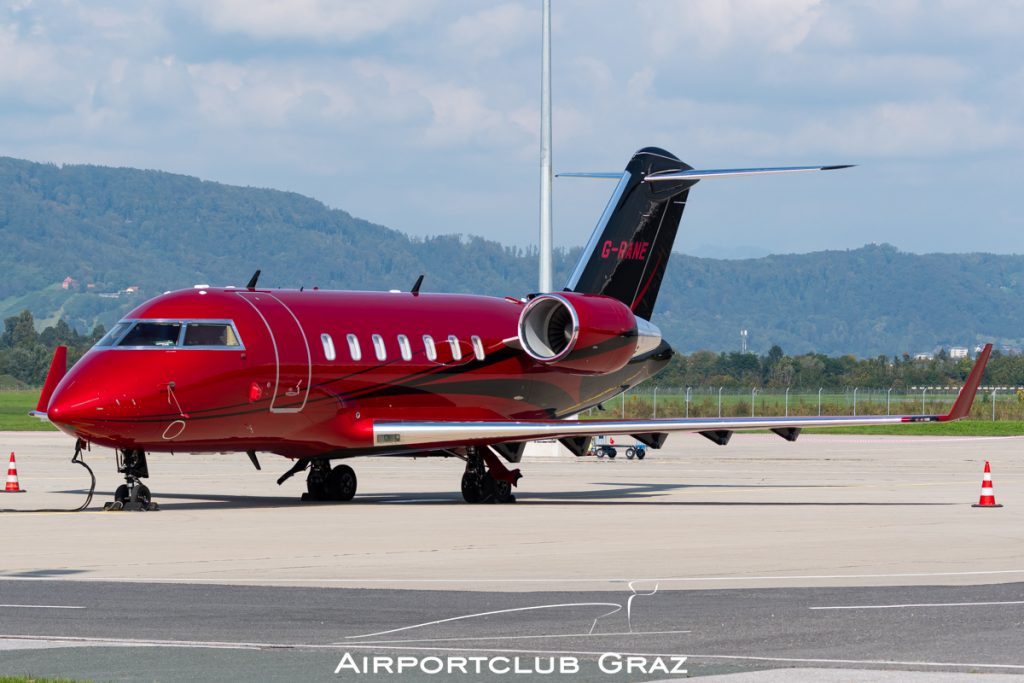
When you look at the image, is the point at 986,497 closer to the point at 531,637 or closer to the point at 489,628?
the point at 489,628

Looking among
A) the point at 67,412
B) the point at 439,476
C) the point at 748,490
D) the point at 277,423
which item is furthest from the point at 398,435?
the point at 439,476

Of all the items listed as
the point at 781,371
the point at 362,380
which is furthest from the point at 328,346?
the point at 781,371

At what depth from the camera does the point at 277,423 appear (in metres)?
26.8

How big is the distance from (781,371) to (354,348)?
5203 inches

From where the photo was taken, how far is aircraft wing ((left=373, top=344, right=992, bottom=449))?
2723cm

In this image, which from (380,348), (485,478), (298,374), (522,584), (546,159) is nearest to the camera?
(522,584)

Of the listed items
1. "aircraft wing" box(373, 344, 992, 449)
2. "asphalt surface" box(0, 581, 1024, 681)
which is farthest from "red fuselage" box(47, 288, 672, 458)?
"asphalt surface" box(0, 581, 1024, 681)

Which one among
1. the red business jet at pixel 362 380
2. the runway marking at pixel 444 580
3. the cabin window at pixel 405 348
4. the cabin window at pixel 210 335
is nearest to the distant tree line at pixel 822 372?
the red business jet at pixel 362 380

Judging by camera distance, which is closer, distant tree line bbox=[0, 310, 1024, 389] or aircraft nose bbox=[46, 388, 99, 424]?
aircraft nose bbox=[46, 388, 99, 424]

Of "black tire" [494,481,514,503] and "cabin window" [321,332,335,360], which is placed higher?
"cabin window" [321,332,335,360]

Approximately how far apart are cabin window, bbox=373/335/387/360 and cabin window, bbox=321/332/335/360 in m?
0.96

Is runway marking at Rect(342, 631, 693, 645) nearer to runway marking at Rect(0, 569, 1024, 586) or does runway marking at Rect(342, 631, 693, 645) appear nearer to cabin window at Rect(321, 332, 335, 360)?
runway marking at Rect(0, 569, 1024, 586)

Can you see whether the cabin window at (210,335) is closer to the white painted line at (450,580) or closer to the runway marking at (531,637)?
the white painted line at (450,580)

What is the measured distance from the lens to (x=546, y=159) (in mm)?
47938
